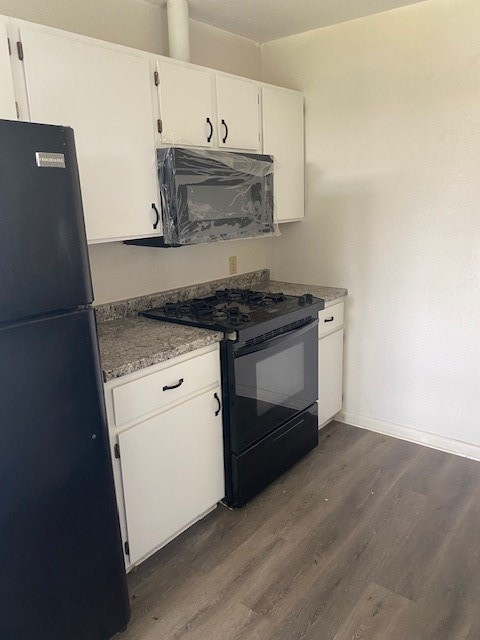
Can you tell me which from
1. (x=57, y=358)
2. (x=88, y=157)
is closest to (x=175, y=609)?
(x=57, y=358)

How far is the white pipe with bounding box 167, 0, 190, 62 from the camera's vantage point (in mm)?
2324

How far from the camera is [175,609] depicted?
183 cm

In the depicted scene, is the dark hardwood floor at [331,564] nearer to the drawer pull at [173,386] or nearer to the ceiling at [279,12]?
the drawer pull at [173,386]

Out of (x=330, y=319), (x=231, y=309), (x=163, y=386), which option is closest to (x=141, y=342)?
(x=163, y=386)

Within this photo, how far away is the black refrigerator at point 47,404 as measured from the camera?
4.08 ft

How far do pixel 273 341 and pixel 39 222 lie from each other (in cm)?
135

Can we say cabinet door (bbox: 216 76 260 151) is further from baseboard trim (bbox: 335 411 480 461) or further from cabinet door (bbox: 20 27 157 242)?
baseboard trim (bbox: 335 411 480 461)

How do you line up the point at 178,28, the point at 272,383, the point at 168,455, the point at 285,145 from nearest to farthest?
the point at 168,455, the point at 178,28, the point at 272,383, the point at 285,145

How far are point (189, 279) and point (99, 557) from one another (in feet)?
5.34

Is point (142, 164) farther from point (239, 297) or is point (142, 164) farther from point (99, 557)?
point (99, 557)

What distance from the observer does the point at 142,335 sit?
2.11 m

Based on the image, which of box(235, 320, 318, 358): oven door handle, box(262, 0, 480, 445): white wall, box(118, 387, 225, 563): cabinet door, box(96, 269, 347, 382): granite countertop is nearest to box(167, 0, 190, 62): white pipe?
box(262, 0, 480, 445): white wall

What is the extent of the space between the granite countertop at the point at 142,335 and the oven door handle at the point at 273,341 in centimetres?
14

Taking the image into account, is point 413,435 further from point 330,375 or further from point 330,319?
point 330,319
